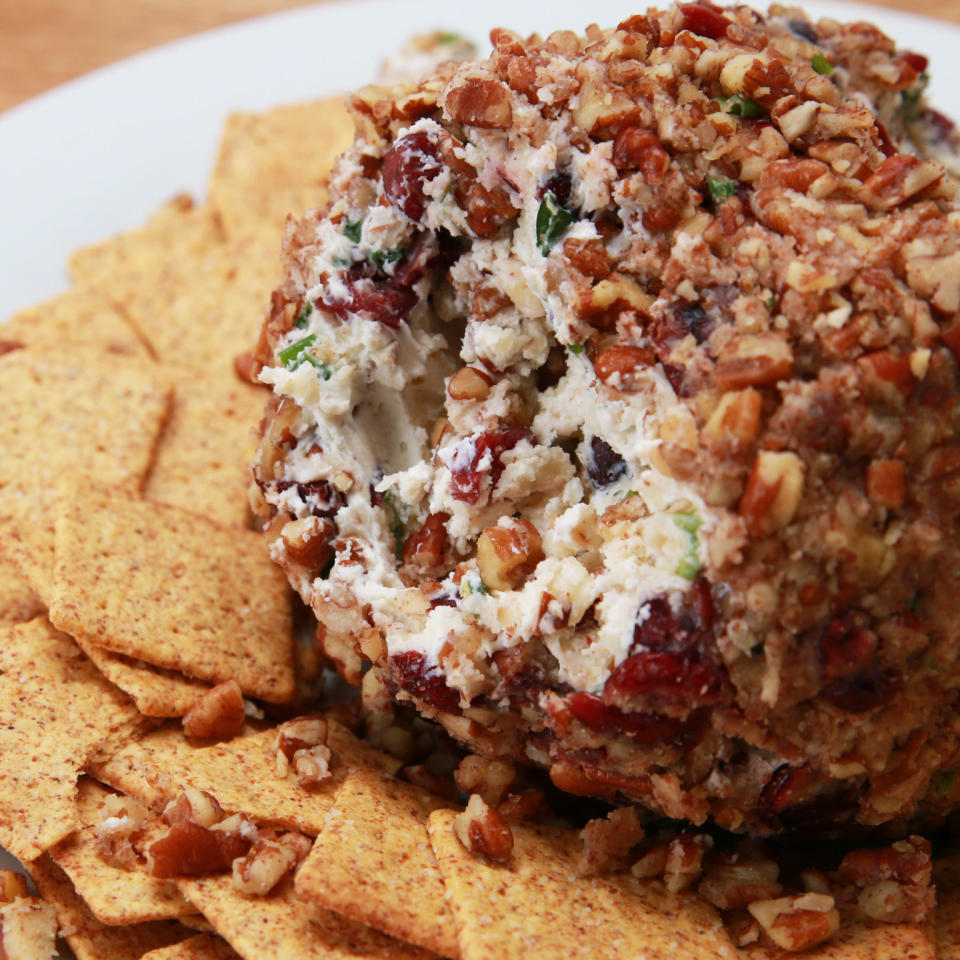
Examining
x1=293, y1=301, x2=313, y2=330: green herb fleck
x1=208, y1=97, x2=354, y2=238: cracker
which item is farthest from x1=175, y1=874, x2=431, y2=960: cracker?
x1=208, y1=97, x2=354, y2=238: cracker

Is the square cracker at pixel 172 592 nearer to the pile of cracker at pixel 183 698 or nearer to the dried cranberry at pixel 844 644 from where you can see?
the pile of cracker at pixel 183 698

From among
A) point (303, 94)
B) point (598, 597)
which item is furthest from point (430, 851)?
point (303, 94)

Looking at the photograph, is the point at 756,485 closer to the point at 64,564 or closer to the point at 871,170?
the point at 871,170

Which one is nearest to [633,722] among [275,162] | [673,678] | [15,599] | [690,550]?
[673,678]

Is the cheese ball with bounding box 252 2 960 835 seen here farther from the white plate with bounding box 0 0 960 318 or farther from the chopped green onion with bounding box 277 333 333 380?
the white plate with bounding box 0 0 960 318

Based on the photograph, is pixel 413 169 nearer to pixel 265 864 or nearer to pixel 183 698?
pixel 183 698
